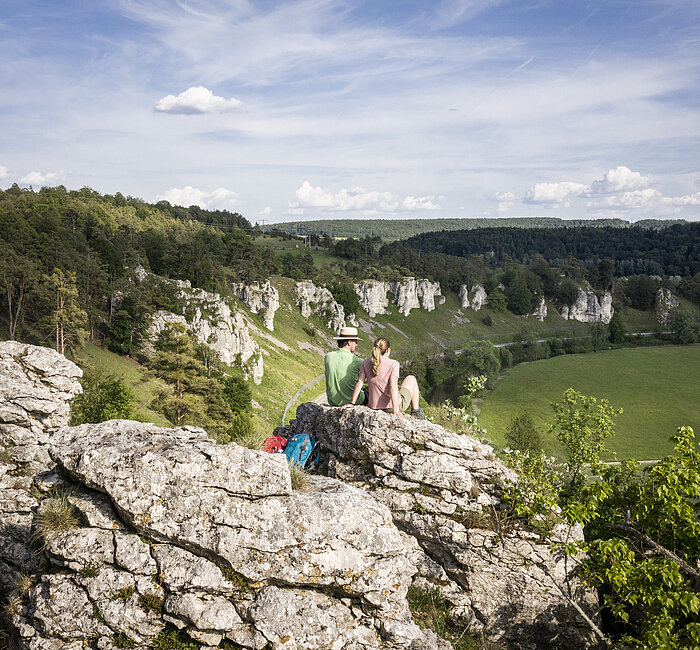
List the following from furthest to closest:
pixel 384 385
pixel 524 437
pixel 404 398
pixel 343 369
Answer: pixel 524 437 → pixel 343 369 → pixel 404 398 → pixel 384 385

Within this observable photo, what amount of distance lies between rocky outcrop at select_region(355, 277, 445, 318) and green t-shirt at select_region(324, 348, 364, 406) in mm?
142270

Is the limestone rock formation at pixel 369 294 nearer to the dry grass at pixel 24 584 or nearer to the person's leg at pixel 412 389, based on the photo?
the person's leg at pixel 412 389

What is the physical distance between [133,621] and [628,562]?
8.14m

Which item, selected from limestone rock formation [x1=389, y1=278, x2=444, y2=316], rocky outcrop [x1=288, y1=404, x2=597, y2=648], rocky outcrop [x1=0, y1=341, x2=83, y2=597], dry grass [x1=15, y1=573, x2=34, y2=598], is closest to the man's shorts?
rocky outcrop [x1=288, y1=404, x2=597, y2=648]

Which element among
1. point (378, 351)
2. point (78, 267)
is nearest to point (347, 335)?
point (378, 351)

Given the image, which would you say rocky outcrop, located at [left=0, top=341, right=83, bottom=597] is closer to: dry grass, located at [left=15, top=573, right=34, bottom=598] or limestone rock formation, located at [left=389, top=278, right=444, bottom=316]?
dry grass, located at [left=15, top=573, right=34, bottom=598]

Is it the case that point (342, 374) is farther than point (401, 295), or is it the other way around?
point (401, 295)

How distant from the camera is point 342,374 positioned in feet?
39.4

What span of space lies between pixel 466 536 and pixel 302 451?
3.89 m

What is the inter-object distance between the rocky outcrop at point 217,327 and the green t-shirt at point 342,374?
6476 centimetres

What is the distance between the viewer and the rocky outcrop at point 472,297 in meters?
193

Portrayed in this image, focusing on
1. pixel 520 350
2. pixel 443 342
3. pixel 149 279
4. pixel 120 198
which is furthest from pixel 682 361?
pixel 120 198

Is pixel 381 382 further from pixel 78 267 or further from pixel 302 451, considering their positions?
pixel 78 267

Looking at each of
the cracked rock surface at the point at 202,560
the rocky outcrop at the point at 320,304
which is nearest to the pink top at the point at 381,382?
the cracked rock surface at the point at 202,560
